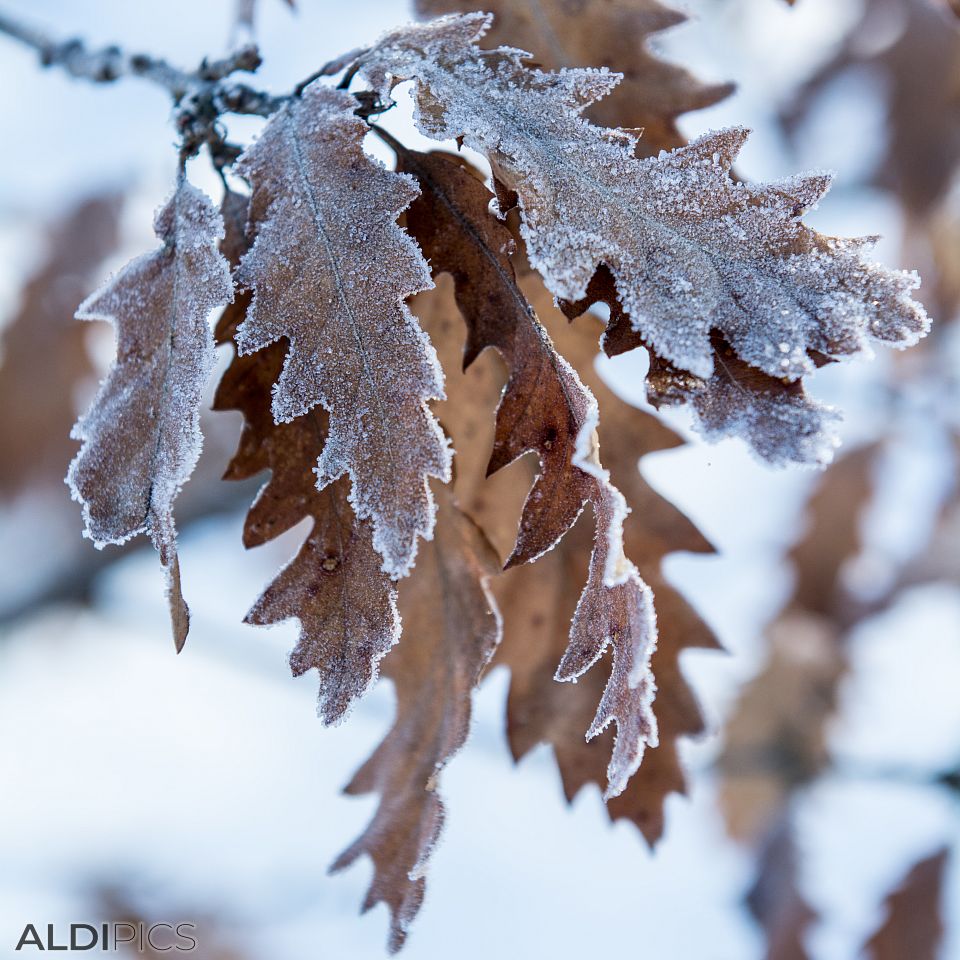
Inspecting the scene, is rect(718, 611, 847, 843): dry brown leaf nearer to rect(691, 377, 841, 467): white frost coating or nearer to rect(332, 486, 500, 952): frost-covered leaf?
rect(332, 486, 500, 952): frost-covered leaf

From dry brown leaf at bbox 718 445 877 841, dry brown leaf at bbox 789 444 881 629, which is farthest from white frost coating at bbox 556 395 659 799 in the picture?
dry brown leaf at bbox 789 444 881 629

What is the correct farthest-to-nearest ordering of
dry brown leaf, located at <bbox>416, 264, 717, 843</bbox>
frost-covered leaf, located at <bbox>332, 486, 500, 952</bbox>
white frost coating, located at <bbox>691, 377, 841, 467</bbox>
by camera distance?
dry brown leaf, located at <bbox>416, 264, 717, 843</bbox> → frost-covered leaf, located at <bbox>332, 486, 500, 952</bbox> → white frost coating, located at <bbox>691, 377, 841, 467</bbox>

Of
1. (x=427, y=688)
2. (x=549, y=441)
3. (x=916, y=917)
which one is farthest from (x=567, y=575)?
(x=916, y=917)

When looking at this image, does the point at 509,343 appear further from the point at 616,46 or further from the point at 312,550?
the point at 616,46

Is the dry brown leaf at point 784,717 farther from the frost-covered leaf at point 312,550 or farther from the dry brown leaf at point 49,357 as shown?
the dry brown leaf at point 49,357

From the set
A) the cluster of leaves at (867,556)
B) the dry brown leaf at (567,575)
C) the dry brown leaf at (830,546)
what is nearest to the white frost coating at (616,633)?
the dry brown leaf at (567,575)

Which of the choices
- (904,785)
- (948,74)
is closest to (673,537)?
(904,785)

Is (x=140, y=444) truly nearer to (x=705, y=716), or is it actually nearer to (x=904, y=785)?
(x=705, y=716)
